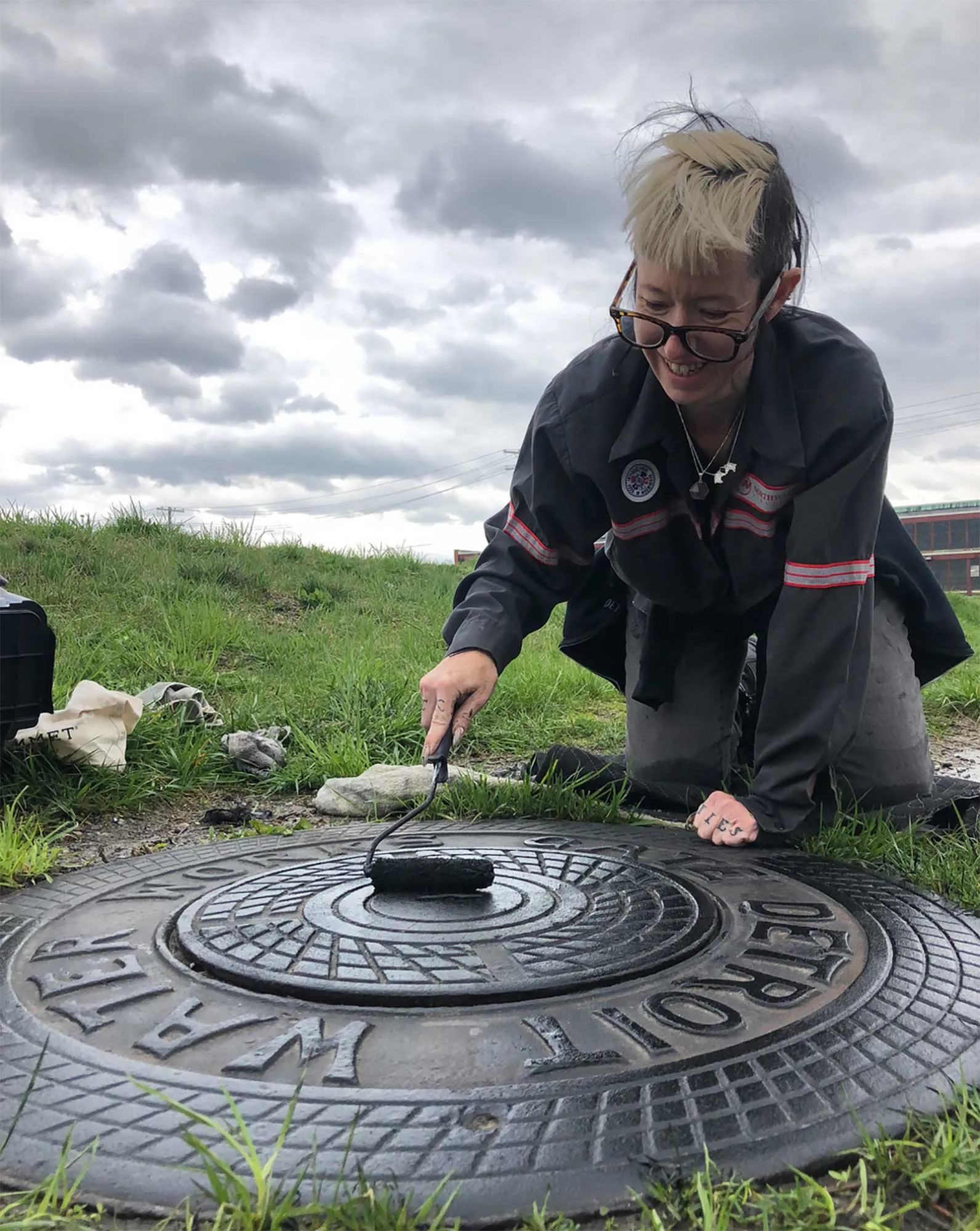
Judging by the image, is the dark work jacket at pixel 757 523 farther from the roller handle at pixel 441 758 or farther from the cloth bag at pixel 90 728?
the cloth bag at pixel 90 728

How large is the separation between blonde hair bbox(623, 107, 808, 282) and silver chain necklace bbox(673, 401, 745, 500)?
32 cm

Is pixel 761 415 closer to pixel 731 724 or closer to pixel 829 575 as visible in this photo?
pixel 829 575

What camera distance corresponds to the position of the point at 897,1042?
3.57 feet

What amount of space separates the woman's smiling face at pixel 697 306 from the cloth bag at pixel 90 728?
1.65 meters

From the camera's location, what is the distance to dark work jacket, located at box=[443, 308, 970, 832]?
6.04ft

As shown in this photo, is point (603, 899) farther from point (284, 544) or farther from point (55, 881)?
point (284, 544)

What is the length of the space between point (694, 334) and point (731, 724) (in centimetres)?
108

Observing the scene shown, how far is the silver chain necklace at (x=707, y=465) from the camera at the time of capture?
6.32 feet

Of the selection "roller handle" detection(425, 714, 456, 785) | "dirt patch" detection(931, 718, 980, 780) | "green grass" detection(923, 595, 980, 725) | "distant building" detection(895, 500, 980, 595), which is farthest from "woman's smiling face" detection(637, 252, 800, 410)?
"distant building" detection(895, 500, 980, 595)

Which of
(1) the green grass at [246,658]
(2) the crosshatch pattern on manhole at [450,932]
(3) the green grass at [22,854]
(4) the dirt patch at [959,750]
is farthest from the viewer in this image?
(4) the dirt patch at [959,750]

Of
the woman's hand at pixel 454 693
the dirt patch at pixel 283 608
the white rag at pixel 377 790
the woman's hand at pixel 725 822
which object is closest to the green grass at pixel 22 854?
the white rag at pixel 377 790

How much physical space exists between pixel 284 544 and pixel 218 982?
17.8 ft

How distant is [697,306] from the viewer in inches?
63.9

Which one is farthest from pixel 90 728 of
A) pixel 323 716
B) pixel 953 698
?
pixel 953 698
